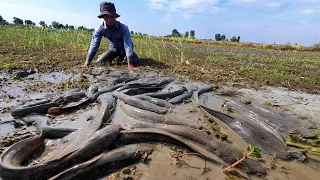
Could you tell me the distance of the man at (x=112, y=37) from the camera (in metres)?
6.92

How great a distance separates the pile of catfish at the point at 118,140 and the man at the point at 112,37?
121 inches

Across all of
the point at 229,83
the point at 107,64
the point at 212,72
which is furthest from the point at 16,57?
the point at 229,83

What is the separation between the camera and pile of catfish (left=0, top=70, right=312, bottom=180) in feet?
7.88

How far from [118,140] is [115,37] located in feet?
17.6

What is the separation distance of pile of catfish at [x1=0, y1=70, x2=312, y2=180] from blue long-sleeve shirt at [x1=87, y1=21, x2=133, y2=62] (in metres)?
3.11

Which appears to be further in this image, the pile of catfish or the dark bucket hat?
the dark bucket hat

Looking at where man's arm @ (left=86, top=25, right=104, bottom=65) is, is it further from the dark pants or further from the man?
the dark pants

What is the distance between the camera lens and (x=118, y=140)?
9.45 ft

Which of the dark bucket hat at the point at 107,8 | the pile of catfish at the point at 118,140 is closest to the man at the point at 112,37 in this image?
the dark bucket hat at the point at 107,8

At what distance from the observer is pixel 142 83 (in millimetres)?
5219

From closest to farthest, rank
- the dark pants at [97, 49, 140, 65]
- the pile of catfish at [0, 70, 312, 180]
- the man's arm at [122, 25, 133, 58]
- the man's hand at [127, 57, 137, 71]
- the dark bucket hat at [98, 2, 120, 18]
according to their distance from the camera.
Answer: the pile of catfish at [0, 70, 312, 180]
the dark bucket hat at [98, 2, 120, 18]
the man's hand at [127, 57, 137, 71]
the man's arm at [122, 25, 133, 58]
the dark pants at [97, 49, 140, 65]

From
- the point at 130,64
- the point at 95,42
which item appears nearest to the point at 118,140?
the point at 130,64

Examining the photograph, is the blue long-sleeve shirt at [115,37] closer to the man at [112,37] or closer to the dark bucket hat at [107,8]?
the man at [112,37]

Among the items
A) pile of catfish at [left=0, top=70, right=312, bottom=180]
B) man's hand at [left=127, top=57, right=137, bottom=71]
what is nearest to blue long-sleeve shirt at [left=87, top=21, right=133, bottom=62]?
man's hand at [left=127, top=57, right=137, bottom=71]
